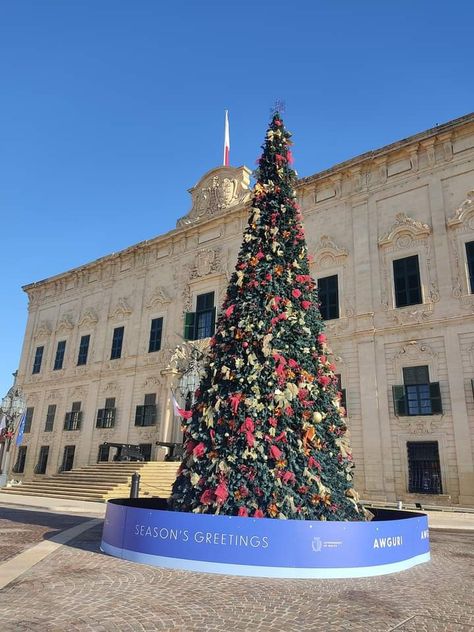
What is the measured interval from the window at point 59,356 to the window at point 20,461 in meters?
5.32

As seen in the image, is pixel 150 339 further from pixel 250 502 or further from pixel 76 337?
pixel 250 502

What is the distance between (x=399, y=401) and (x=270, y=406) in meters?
11.2

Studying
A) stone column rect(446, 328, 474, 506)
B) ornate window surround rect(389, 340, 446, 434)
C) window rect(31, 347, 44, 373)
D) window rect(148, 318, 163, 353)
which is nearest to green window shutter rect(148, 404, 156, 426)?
window rect(148, 318, 163, 353)

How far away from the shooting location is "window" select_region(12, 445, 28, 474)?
29.4 m

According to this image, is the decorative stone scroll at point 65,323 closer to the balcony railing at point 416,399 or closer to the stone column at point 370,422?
the stone column at point 370,422

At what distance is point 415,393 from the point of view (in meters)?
17.1

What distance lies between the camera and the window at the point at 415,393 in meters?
16.6

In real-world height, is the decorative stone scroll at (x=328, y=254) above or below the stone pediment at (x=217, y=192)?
below

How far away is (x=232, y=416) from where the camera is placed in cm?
753

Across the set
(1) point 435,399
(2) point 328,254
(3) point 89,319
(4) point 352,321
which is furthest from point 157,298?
(1) point 435,399

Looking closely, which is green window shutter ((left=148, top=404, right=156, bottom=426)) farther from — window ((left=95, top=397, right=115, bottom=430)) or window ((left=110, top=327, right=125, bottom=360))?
window ((left=110, top=327, right=125, bottom=360))

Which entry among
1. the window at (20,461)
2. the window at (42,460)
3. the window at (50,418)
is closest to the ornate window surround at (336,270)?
the window at (50,418)

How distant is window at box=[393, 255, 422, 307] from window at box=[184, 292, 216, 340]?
364 inches

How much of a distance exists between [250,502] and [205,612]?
234 cm
